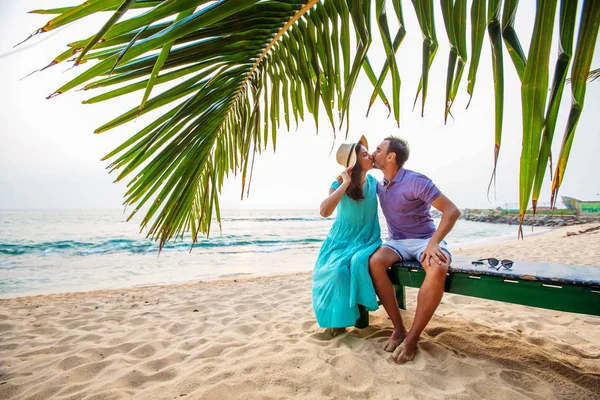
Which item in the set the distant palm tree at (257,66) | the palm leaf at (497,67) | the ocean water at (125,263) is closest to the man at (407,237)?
the distant palm tree at (257,66)

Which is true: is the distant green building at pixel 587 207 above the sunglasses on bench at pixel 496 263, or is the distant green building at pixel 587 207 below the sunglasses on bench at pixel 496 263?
above

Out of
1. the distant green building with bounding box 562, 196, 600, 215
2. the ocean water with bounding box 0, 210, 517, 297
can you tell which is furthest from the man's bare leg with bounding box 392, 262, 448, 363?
the distant green building with bounding box 562, 196, 600, 215

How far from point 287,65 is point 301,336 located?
203 centimetres

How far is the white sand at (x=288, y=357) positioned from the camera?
5.63ft

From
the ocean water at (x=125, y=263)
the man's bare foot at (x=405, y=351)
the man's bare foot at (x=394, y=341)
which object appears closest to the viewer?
the man's bare foot at (x=405, y=351)

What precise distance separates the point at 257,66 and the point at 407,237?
177 cm

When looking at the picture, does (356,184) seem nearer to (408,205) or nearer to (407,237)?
(408,205)

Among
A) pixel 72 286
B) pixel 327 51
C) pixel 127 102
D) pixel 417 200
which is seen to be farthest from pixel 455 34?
pixel 72 286

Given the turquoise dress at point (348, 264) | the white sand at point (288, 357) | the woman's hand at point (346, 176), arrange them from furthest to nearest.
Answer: the woman's hand at point (346, 176) < the turquoise dress at point (348, 264) < the white sand at point (288, 357)

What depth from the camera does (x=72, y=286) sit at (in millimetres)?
6617

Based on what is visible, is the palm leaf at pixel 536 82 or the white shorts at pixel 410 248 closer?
the palm leaf at pixel 536 82

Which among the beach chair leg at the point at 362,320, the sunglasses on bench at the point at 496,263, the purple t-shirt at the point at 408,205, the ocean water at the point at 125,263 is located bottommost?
the ocean water at the point at 125,263

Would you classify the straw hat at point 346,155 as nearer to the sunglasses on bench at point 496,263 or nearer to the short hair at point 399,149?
the short hair at point 399,149

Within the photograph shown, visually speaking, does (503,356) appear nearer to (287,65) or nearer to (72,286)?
→ (287,65)
